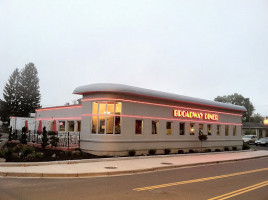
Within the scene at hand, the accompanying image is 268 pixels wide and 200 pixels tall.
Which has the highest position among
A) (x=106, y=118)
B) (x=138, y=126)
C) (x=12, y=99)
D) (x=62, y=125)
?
(x=12, y=99)

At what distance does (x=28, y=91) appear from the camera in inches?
2522

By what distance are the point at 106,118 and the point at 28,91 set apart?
165 ft

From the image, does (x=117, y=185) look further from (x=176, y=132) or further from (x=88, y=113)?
(x=176, y=132)

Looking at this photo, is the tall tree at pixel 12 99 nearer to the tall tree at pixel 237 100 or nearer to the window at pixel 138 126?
the window at pixel 138 126

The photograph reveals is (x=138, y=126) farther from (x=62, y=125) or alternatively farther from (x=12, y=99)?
(x=12, y=99)

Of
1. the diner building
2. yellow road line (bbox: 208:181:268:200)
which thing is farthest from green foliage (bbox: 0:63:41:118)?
yellow road line (bbox: 208:181:268:200)

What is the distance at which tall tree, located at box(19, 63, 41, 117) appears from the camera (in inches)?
2504

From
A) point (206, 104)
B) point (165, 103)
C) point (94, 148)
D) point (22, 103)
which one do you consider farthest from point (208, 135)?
point (22, 103)

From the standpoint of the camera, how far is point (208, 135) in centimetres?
2855

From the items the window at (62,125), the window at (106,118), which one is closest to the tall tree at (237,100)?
the window at (62,125)

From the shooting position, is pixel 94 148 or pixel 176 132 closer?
pixel 94 148

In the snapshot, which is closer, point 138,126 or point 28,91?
point 138,126

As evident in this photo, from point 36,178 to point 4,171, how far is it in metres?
1.69

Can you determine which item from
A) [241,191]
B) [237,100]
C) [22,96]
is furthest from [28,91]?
[237,100]
